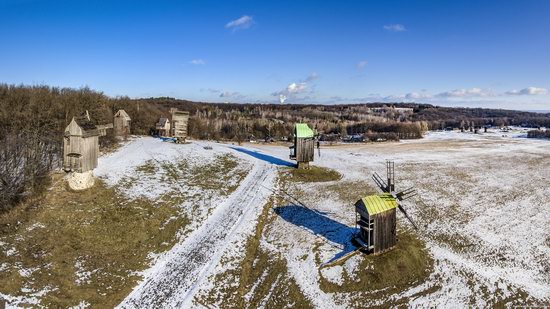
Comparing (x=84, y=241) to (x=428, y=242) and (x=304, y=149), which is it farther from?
(x=304, y=149)

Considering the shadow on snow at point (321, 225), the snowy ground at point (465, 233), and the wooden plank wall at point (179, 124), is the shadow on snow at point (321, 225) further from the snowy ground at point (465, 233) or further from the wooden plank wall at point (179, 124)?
the wooden plank wall at point (179, 124)

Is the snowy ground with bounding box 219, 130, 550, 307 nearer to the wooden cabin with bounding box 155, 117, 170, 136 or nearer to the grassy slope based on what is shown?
the grassy slope

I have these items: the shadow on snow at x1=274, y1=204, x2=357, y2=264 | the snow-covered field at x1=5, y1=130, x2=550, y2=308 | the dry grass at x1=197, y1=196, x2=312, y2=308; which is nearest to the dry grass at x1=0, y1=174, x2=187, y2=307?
the snow-covered field at x1=5, y1=130, x2=550, y2=308

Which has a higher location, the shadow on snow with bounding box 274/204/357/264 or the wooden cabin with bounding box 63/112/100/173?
the wooden cabin with bounding box 63/112/100/173

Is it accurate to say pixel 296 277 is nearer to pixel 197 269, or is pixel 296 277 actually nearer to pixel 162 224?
pixel 197 269

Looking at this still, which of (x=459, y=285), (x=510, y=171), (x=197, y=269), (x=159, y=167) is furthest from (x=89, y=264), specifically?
(x=510, y=171)

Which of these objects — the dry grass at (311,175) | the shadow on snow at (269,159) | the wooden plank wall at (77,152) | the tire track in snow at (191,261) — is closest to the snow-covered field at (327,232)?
the tire track in snow at (191,261)

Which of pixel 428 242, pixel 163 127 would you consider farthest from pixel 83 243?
pixel 163 127

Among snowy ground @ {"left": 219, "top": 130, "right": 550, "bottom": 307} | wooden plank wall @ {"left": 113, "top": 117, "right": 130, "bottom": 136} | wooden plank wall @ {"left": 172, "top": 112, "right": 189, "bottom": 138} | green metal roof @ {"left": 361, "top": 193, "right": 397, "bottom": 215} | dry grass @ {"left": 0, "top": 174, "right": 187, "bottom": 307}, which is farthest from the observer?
wooden plank wall @ {"left": 113, "top": 117, "right": 130, "bottom": 136}
